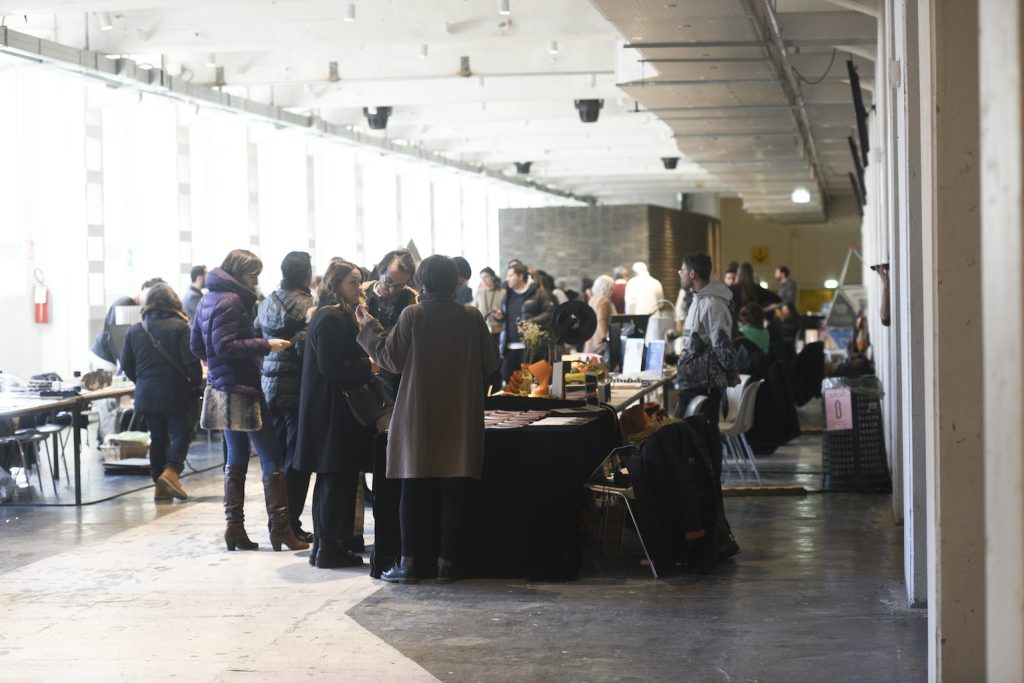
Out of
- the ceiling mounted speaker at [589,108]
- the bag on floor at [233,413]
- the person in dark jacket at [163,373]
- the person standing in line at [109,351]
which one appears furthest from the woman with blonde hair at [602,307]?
the bag on floor at [233,413]

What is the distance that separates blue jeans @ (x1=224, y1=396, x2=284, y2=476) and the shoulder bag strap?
2.02 meters

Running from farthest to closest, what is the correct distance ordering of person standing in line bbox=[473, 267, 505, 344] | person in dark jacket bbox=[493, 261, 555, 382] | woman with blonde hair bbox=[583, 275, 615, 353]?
person standing in line bbox=[473, 267, 505, 344] < woman with blonde hair bbox=[583, 275, 615, 353] < person in dark jacket bbox=[493, 261, 555, 382]

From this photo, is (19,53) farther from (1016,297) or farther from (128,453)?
(1016,297)

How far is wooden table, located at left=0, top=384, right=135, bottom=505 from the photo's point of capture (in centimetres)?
782

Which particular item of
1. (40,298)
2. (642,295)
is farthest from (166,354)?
(642,295)

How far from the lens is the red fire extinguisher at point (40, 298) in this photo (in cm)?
1280

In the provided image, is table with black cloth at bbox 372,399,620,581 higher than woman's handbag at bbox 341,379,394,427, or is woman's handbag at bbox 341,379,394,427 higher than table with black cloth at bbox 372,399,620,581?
woman's handbag at bbox 341,379,394,427

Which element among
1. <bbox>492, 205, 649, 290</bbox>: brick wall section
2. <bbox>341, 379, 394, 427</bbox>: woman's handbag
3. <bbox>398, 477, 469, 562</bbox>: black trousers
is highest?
<bbox>492, 205, 649, 290</bbox>: brick wall section

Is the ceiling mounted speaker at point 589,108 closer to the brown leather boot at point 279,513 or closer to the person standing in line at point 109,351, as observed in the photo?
the person standing in line at point 109,351

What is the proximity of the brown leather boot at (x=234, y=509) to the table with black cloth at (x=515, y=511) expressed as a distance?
1036 millimetres

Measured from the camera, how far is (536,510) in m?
5.80

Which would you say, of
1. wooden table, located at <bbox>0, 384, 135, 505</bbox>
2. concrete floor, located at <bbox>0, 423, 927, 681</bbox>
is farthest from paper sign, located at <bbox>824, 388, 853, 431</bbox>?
wooden table, located at <bbox>0, 384, 135, 505</bbox>

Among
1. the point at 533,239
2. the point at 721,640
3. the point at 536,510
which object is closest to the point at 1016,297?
the point at 721,640

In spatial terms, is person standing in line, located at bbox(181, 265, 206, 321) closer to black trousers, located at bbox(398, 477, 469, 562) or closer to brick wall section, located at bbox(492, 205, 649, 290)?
black trousers, located at bbox(398, 477, 469, 562)
